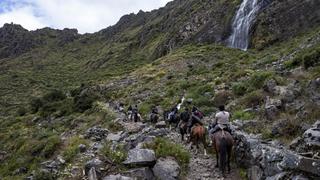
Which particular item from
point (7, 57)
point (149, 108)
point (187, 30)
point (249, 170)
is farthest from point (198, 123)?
point (7, 57)

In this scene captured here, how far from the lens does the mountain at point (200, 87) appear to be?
19.9 m

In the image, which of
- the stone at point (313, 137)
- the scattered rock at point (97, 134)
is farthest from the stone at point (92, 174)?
the scattered rock at point (97, 134)

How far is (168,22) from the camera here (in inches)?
4604

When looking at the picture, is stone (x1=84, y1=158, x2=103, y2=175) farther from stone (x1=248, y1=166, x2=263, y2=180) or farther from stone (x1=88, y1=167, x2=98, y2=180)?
stone (x1=248, y1=166, x2=263, y2=180)

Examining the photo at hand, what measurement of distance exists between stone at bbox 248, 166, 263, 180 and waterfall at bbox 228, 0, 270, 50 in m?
48.9

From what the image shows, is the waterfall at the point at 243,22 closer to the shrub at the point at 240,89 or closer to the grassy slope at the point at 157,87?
the grassy slope at the point at 157,87

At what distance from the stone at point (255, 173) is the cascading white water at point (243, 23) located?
1918 inches

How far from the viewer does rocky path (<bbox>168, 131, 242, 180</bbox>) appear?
50.3ft

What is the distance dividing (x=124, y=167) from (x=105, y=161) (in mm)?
793

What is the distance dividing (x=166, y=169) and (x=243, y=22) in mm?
52895

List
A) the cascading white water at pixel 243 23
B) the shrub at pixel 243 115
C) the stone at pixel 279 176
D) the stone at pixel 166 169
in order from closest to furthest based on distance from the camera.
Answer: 1. the stone at pixel 279 176
2. the stone at pixel 166 169
3. the shrub at pixel 243 115
4. the cascading white water at pixel 243 23

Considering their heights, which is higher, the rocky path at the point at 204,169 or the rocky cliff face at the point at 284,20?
the rocky cliff face at the point at 284,20

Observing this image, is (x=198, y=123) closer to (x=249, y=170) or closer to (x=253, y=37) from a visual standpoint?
(x=249, y=170)

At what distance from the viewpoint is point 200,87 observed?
121ft
